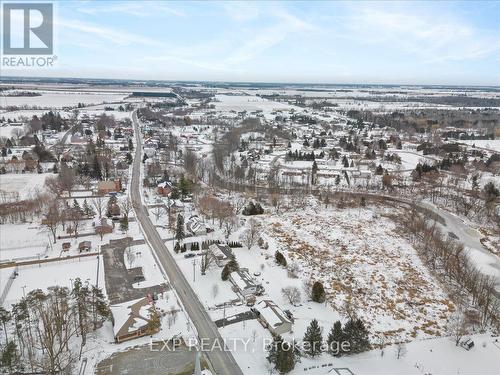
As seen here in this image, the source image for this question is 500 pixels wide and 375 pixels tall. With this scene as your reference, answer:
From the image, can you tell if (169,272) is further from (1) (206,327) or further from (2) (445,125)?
(2) (445,125)

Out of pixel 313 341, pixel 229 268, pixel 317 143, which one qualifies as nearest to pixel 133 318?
pixel 229 268

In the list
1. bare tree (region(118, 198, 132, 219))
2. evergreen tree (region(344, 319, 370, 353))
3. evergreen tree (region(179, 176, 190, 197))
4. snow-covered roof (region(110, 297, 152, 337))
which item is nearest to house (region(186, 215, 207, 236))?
bare tree (region(118, 198, 132, 219))

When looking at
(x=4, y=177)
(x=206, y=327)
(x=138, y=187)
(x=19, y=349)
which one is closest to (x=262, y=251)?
(x=206, y=327)

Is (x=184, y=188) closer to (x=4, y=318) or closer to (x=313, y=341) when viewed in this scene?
(x=4, y=318)

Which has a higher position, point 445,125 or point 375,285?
point 445,125

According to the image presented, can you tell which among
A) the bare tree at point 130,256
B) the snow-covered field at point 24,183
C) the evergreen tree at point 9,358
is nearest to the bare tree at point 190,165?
the snow-covered field at point 24,183

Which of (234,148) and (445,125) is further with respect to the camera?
(445,125)

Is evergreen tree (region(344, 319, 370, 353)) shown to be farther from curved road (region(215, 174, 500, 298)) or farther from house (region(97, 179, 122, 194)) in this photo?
house (region(97, 179, 122, 194))

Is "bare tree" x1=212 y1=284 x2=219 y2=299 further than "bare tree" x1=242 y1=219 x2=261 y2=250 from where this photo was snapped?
No
